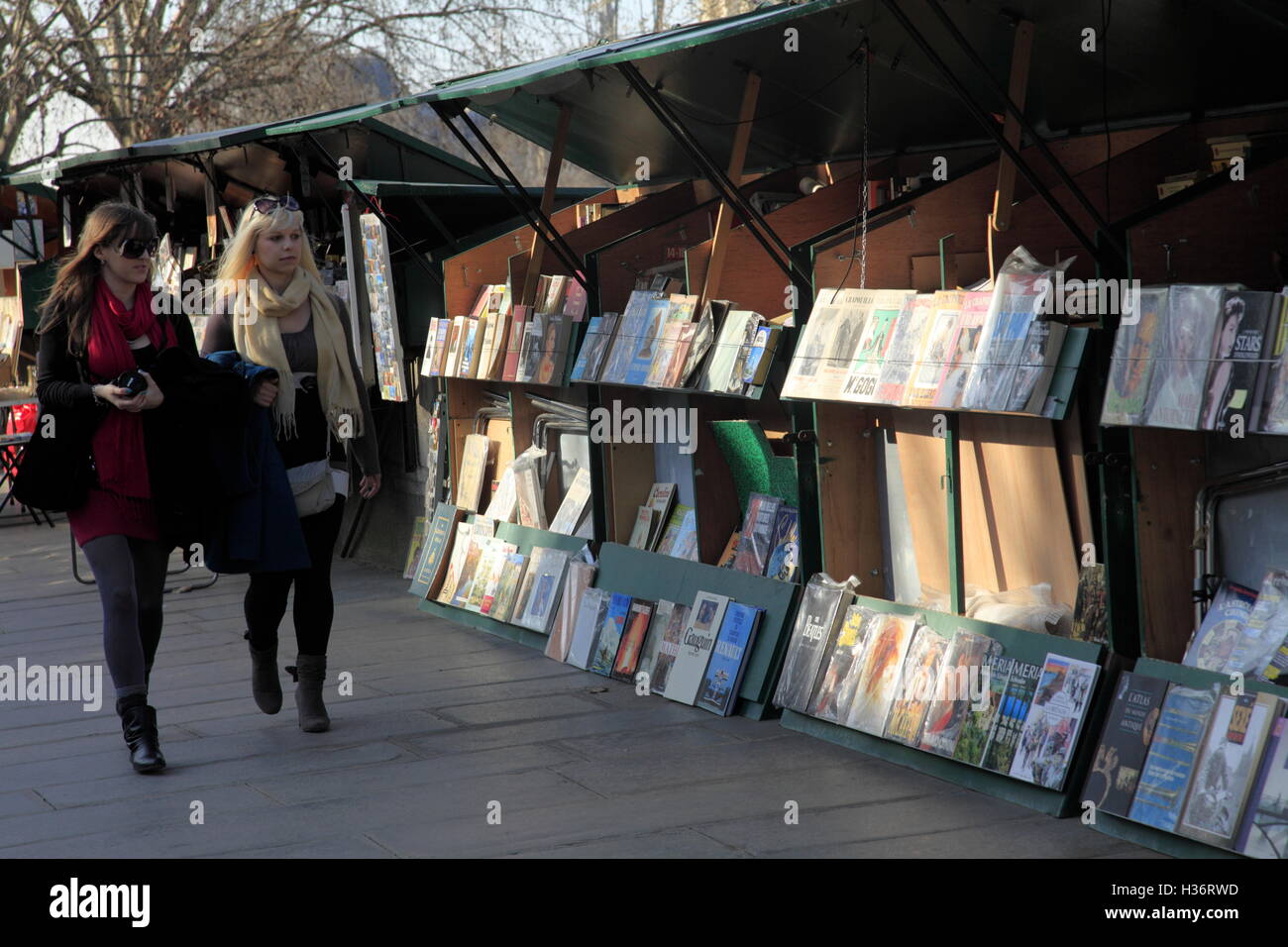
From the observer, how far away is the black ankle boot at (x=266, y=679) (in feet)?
17.1

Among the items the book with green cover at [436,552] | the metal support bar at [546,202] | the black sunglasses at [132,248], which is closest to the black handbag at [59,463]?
the black sunglasses at [132,248]

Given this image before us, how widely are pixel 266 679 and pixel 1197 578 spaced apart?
314 cm

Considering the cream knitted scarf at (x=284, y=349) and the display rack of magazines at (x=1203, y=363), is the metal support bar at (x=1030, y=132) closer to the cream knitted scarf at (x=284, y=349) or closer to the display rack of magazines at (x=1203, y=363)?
the display rack of magazines at (x=1203, y=363)

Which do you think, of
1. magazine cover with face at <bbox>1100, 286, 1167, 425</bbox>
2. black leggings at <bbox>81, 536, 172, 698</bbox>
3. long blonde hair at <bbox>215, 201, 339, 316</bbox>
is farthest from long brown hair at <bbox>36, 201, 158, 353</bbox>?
magazine cover with face at <bbox>1100, 286, 1167, 425</bbox>

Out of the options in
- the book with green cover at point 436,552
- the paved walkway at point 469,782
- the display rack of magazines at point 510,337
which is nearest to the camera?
the paved walkway at point 469,782

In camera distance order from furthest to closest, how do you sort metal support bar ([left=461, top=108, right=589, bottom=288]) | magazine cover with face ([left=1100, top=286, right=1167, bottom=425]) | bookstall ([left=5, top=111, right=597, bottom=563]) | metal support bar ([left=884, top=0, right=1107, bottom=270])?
bookstall ([left=5, top=111, right=597, bottom=563]) → metal support bar ([left=461, top=108, right=589, bottom=288]) → metal support bar ([left=884, top=0, right=1107, bottom=270]) → magazine cover with face ([left=1100, top=286, right=1167, bottom=425])

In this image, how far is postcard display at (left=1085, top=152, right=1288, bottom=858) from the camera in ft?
11.5

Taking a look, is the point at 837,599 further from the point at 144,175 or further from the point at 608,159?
the point at 144,175

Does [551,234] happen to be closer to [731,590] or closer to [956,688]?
[731,590]

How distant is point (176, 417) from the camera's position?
4664 millimetres

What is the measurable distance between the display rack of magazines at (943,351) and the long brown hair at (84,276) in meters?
2.22

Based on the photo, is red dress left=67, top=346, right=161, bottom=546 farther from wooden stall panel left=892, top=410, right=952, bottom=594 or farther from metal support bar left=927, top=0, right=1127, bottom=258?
metal support bar left=927, top=0, right=1127, bottom=258

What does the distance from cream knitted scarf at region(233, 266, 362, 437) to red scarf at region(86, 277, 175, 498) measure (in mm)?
362
